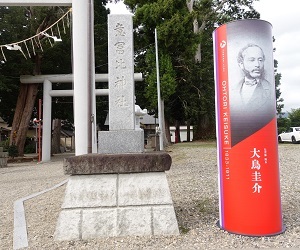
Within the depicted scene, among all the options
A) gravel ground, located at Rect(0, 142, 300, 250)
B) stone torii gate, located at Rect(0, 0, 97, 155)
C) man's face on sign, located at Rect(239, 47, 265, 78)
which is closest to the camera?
gravel ground, located at Rect(0, 142, 300, 250)

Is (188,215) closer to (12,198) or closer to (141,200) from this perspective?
(141,200)

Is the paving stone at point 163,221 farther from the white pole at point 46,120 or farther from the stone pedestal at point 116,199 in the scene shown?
the white pole at point 46,120

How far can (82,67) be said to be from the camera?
10.1 meters

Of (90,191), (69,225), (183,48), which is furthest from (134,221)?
(183,48)

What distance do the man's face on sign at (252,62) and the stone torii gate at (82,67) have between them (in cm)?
720

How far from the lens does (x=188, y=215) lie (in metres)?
4.32

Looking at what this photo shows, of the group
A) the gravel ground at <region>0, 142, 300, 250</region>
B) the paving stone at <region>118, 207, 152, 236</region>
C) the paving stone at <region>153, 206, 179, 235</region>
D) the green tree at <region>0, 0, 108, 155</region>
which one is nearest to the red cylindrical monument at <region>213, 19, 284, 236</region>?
the gravel ground at <region>0, 142, 300, 250</region>

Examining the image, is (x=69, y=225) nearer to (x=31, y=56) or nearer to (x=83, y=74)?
(x=83, y=74)

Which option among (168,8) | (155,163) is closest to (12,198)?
(155,163)

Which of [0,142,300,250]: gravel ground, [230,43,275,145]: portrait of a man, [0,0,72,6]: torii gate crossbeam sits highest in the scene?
[0,0,72,6]: torii gate crossbeam

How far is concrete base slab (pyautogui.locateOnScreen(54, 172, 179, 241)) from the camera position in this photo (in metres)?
3.48

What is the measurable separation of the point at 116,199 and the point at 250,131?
1.74m

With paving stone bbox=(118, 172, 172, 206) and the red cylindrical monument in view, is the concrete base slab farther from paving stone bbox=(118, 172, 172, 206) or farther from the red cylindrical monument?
the red cylindrical monument

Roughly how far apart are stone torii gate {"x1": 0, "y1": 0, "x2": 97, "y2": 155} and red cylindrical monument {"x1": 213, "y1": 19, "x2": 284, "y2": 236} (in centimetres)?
701
